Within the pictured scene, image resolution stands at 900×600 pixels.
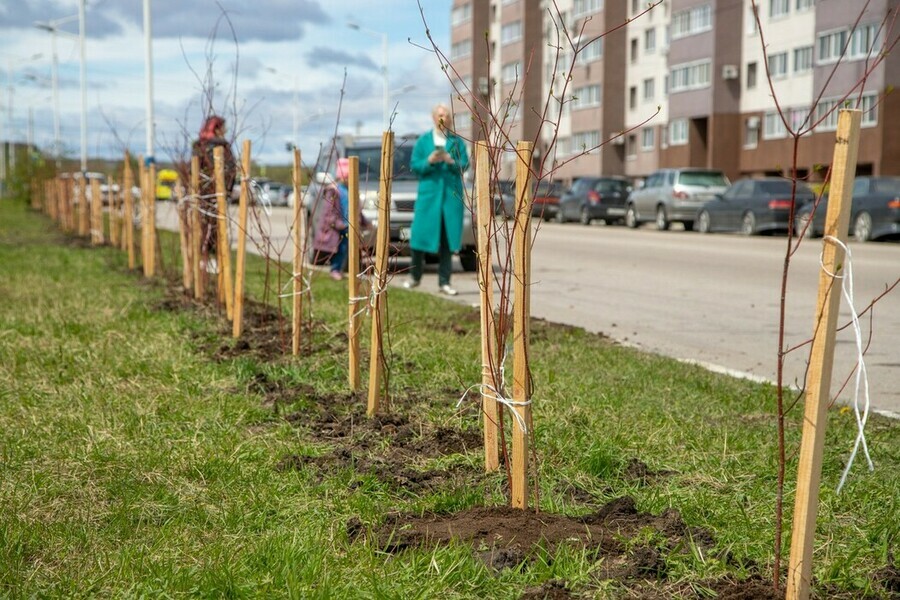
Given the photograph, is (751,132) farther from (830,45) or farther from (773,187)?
(773,187)

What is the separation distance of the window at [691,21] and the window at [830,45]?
9.85 meters

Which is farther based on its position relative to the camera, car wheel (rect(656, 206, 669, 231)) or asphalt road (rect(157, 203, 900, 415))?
car wheel (rect(656, 206, 669, 231))

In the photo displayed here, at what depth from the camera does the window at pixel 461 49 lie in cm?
9159

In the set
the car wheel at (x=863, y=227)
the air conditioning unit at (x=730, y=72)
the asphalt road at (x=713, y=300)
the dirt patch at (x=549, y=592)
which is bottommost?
the asphalt road at (x=713, y=300)

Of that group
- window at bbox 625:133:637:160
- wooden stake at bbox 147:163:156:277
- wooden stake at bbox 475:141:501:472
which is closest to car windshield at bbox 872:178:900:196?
wooden stake at bbox 147:163:156:277

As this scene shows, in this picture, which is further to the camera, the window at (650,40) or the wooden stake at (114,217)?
the window at (650,40)

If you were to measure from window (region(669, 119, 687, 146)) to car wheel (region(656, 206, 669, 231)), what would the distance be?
25.1 meters

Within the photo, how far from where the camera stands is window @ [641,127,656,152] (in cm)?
6450

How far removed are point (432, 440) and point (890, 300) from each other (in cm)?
881

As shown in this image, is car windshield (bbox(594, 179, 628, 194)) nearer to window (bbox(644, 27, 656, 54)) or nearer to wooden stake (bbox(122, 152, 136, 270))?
wooden stake (bbox(122, 152, 136, 270))

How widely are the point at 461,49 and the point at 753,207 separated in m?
67.8

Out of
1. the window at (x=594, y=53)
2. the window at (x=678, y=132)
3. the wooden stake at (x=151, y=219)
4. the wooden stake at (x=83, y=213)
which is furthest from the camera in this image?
the window at (x=594, y=53)

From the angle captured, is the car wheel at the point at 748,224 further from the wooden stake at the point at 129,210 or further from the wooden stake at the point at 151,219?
the wooden stake at the point at 151,219

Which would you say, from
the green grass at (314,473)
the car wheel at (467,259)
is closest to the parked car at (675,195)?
the car wheel at (467,259)
